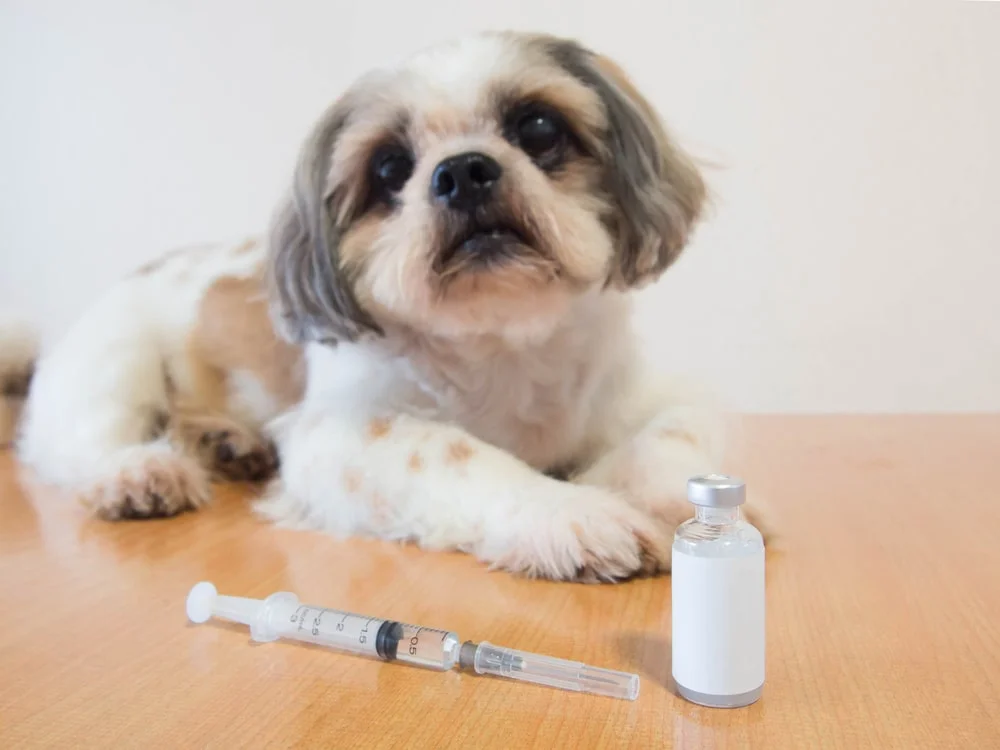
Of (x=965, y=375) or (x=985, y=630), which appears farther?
(x=965, y=375)

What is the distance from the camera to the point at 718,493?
544 mm

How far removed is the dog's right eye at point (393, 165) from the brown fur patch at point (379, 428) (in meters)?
0.32

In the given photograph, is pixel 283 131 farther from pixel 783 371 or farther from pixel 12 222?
pixel 783 371

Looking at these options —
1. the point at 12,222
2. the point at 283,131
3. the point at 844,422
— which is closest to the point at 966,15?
the point at 844,422

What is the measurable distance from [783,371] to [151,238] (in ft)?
6.17

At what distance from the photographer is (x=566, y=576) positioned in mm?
862

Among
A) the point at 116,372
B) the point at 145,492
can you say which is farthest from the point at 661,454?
the point at 116,372

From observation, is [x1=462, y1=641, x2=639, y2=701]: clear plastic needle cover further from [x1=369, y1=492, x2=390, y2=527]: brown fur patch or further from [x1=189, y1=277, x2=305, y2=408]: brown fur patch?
[x1=189, y1=277, x2=305, y2=408]: brown fur patch

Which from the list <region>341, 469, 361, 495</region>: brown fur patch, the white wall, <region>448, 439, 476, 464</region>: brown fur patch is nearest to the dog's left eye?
<region>448, 439, 476, 464</region>: brown fur patch

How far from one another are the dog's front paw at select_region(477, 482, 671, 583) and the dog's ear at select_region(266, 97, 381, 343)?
1.33 feet

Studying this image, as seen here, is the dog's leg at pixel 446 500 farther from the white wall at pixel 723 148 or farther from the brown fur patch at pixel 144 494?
the white wall at pixel 723 148

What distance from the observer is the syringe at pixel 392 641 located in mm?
609

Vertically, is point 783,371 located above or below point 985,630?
below

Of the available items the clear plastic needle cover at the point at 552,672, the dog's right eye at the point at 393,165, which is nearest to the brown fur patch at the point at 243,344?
the dog's right eye at the point at 393,165
